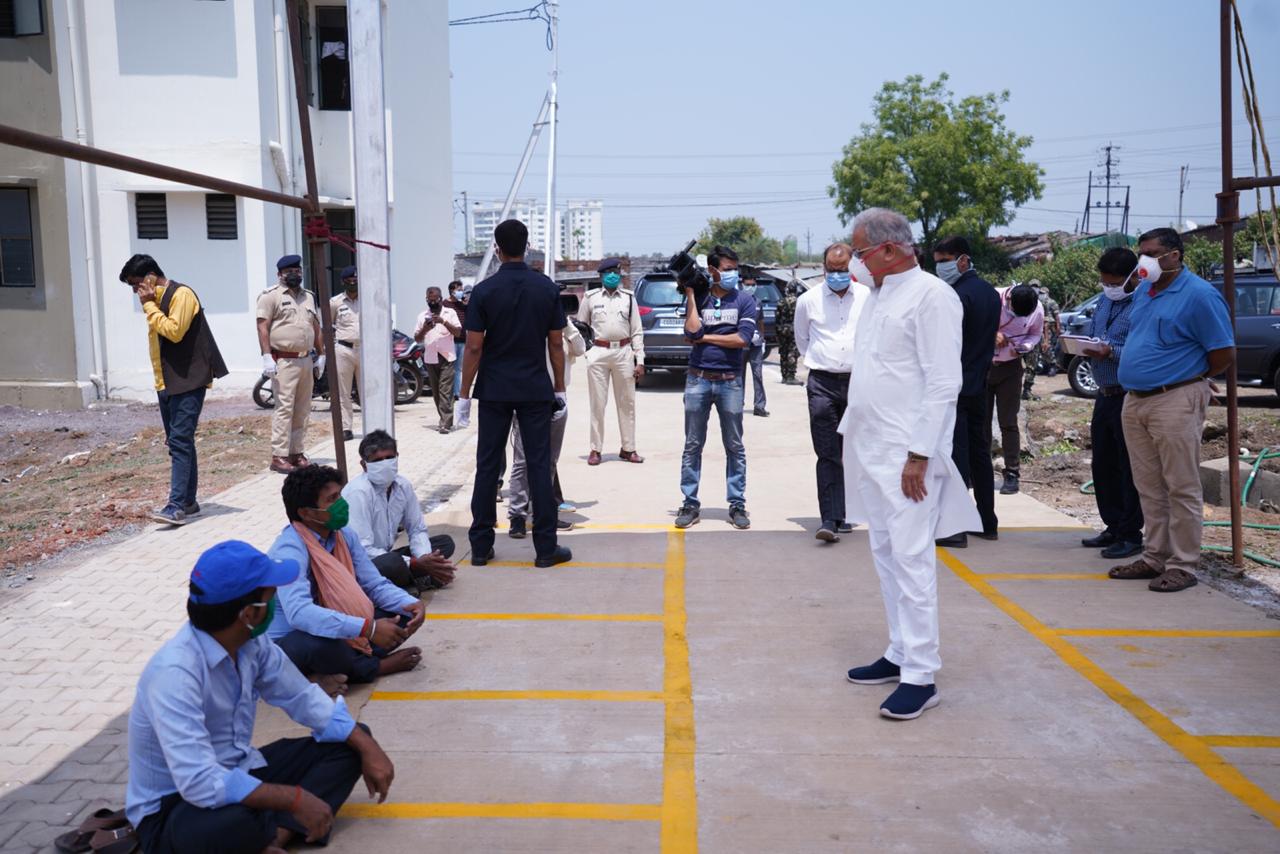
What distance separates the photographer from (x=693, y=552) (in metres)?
7.11

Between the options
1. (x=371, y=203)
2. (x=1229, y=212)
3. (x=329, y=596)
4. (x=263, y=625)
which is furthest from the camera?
(x=371, y=203)

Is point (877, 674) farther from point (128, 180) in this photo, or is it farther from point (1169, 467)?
point (128, 180)

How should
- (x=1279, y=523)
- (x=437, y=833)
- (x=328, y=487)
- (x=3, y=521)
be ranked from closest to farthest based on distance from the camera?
(x=437, y=833)
(x=328, y=487)
(x=1279, y=523)
(x=3, y=521)

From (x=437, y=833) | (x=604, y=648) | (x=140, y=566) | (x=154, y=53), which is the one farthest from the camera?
(x=154, y=53)

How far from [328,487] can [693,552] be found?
321 centimetres

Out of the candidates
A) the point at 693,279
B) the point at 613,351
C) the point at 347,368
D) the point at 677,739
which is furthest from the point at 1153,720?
the point at 347,368

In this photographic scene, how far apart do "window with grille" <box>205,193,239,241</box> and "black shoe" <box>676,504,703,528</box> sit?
11751mm

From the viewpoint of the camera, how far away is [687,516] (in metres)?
7.82

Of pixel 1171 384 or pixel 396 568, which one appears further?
pixel 1171 384

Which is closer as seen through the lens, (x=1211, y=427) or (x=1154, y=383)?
(x=1154, y=383)

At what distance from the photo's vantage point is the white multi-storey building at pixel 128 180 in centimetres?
1556

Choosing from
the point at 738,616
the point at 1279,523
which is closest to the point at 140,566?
the point at 738,616

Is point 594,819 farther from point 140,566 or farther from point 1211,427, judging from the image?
point 1211,427

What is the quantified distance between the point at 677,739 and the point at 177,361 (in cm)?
565
